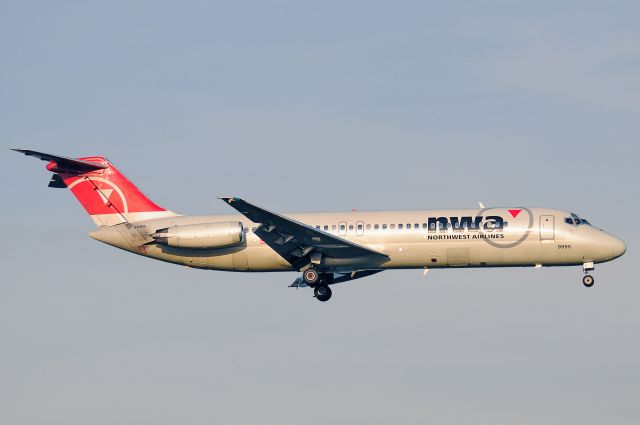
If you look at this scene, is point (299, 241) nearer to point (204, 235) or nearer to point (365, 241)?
point (365, 241)

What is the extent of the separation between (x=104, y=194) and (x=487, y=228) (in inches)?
752

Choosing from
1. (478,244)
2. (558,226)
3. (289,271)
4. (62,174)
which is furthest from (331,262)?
(62,174)

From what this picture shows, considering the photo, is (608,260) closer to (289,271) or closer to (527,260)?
(527,260)

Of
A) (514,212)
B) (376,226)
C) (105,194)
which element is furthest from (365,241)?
(105,194)

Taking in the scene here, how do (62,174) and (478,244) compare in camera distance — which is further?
(62,174)

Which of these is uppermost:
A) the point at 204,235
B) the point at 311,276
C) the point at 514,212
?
the point at 514,212

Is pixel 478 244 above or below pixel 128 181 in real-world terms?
below

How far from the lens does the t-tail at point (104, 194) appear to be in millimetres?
54375

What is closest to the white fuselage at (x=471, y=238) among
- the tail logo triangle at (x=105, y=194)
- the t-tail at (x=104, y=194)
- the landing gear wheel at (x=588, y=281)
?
the landing gear wheel at (x=588, y=281)

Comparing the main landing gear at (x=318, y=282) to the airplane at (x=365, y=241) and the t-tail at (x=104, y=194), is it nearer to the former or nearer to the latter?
the airplane at (x=365, y=241)

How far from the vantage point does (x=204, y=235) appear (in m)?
51.1

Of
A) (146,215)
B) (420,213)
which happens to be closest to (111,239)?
(146,215)

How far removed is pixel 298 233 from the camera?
1966 inches

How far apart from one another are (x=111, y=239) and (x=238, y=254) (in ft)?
21.4
